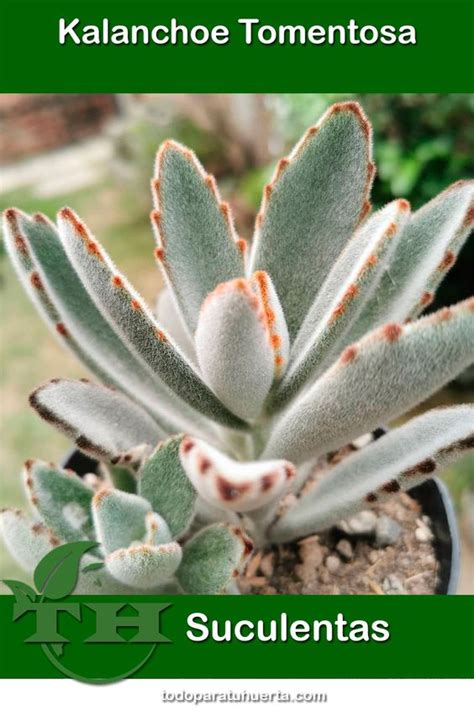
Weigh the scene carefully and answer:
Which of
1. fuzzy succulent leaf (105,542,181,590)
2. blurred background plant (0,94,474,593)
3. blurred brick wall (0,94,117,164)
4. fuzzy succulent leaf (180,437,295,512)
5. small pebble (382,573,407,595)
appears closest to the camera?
fuzzy succulent leaf (180,437,295,512)

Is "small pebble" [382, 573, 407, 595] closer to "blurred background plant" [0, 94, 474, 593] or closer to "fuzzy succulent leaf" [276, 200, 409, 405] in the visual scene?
"fuzzy succulent leaf" [276, 200, 409, 405]

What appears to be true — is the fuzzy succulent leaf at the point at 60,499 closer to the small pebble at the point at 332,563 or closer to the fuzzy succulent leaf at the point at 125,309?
the fuzzy succulent leaf at the point at 125,309

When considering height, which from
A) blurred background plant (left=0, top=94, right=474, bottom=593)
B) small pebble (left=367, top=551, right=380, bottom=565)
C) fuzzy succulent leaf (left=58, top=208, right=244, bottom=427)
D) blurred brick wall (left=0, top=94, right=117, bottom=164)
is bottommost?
small pebble (left=367, top=551, right=380, bottom=565)

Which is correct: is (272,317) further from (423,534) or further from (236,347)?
(423,534)

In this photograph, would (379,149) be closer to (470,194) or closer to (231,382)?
(470,194)

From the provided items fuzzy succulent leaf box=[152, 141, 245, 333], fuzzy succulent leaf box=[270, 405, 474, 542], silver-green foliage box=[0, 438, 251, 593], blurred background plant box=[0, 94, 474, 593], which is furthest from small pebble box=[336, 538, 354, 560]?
blurred background plant box=[0, 94, 474, 593]

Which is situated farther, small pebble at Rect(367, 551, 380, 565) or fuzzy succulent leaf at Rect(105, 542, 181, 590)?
small pebble at Rect(367, 551, 380, 565)
